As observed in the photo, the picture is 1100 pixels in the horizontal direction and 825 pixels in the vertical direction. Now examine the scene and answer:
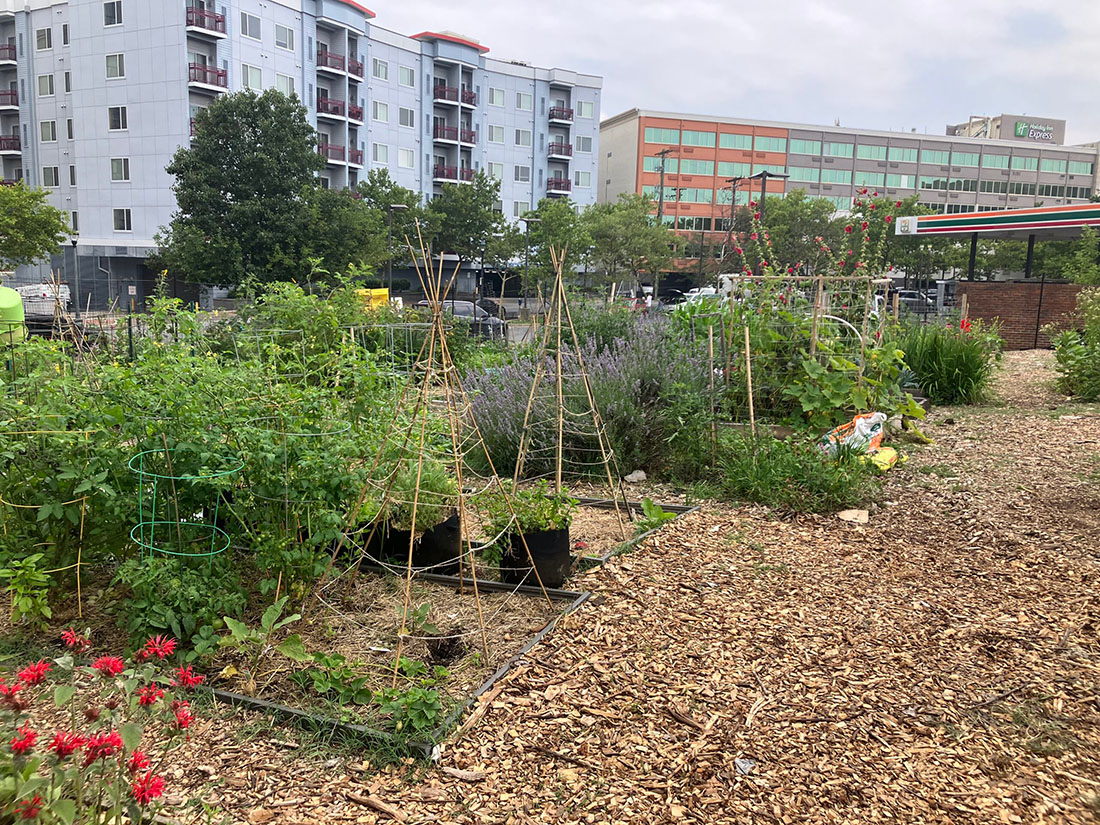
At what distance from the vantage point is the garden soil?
2.55 metres

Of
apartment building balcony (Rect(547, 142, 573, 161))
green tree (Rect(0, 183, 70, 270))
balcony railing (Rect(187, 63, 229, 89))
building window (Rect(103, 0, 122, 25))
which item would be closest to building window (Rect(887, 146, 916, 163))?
apartment building balcony (Rect(547, 142, 573, 161))

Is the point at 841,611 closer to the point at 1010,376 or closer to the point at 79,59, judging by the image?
the point at 1010,376

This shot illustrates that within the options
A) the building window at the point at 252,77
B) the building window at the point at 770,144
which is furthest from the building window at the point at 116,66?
the building window at the point at 770,144

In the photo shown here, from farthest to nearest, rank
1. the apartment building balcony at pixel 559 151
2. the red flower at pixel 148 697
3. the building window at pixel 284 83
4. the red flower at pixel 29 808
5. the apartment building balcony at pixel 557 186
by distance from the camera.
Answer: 1. the apartment building balcony at pixel 557 186
2. the apartment building balcony at pixel 559 151
3. the building window at pixel 284 83
4. the red flower at pixel 148 697
5. the red flower at pixel 29 808

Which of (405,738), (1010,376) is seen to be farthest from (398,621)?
(1010,376)

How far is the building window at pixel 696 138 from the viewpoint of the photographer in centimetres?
6238

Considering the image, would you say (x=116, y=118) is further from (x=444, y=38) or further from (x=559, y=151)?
(x=559, y=151)

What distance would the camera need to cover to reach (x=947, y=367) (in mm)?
10016

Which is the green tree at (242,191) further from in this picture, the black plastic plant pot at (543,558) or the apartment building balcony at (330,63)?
the black plastic plant pot at (543,558)

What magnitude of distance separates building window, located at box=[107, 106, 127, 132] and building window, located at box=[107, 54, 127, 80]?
120cm

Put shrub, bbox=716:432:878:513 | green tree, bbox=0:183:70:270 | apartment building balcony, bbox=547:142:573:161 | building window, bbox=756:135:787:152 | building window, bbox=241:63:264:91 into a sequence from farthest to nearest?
building window, bbox=756:135:787:152
apartment building balcony, bbox=547:142:573:161
building window, bbox=241:63:264:91
green tree, bbox=0:183:70:270
shrub, bbox=716:432:878:513

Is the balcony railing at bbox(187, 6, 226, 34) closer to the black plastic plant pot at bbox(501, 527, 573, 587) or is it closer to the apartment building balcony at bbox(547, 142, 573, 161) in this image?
the apartment building balcony at bbox(547, 142, 573, 161)

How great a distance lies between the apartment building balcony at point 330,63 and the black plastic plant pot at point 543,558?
37.2 metres

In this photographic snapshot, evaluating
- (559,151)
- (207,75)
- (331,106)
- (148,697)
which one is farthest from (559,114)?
(148,697)
